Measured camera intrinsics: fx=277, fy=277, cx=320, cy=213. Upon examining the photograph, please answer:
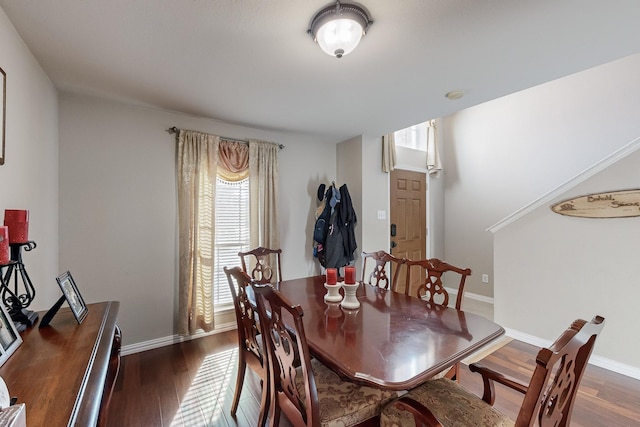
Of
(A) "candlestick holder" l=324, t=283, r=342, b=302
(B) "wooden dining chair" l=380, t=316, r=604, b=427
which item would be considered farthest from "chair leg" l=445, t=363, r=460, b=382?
(A) "candlestick holder" l=324, t=283, r=342, b=302

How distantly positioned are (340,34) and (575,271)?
2.90 meters

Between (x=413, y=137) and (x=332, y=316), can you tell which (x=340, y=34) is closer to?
(x=332, y=316)

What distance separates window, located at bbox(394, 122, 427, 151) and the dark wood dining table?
9.35 feet

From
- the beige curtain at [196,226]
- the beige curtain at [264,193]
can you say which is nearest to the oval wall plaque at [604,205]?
the beige curtain at [264,193]

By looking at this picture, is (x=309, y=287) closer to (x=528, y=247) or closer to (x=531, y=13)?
(x=531, y=13)

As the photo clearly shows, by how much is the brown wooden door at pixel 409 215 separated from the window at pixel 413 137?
0.43 meters

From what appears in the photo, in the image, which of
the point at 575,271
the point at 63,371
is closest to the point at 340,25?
the point at 63,371

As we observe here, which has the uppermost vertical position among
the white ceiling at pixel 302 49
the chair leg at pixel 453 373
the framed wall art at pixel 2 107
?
the white ceiling at pixel 302 49

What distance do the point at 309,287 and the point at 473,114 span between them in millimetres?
4002

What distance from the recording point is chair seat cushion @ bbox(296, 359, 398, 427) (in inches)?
46.2

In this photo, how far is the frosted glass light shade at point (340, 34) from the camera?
1354 mm

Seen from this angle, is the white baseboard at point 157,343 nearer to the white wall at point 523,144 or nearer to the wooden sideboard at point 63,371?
the wooden sideboard at point 63,371

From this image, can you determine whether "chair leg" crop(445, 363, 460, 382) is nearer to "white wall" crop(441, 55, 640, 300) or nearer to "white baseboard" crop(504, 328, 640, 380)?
"white baseboard" crop(504, 328, 640, 380)

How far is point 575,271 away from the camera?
254 centimetres
